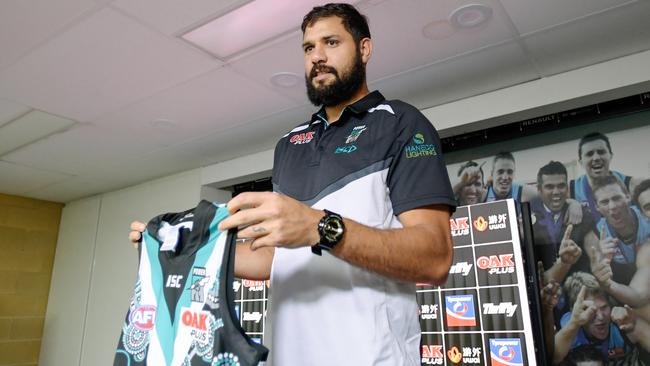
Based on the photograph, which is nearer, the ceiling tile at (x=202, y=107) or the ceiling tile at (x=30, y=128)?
the ceiling tile at (x=202, y=107)

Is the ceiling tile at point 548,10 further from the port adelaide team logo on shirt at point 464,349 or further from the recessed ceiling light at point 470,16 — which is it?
the port adelaide team logo on shirt at point 464,349

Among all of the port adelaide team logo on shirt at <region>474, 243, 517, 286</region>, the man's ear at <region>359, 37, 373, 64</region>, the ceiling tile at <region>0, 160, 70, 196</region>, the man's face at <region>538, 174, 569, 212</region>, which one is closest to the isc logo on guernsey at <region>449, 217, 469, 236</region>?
the port adelaide team logo on shirt at <region>474, 243, 517, 286</region>

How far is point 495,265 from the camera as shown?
246 centimetres

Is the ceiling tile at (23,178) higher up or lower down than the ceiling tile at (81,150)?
lower down

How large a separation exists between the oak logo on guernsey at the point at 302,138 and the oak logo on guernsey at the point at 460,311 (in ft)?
5.80

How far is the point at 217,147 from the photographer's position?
12.1 ft

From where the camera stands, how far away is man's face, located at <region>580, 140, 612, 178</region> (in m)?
2.58

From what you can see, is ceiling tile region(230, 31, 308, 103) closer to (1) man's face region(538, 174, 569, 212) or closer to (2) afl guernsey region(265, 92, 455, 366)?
A: (2) afl guernsey region(265, 92, 455, 366)

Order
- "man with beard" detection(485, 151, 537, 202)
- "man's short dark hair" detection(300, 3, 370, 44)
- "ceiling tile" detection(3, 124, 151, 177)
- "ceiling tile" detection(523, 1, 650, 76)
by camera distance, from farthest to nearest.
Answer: "ceiling tile" detection(3, 124, 151, 177) < "man with beard" detection(485, 151, 537, 202) < "ceiling tile" detection(523, 1, 650, 76) < "man's short dark hair" detection(300, 3, 370, 44)

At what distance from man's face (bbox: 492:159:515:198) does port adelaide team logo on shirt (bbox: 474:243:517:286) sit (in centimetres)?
52

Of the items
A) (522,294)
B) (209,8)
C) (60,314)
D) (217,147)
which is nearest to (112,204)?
(60,314)

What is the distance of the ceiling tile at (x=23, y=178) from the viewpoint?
415 cm

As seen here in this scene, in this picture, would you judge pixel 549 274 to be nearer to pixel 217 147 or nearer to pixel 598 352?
pixel 598 352

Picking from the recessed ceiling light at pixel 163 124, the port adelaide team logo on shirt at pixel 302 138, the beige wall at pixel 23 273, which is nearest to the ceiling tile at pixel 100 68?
the recessed ceiling light at pixel 163 124
